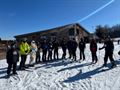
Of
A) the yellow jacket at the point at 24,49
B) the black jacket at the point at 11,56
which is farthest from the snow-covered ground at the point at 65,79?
the yellow jacket at the point at 24,49

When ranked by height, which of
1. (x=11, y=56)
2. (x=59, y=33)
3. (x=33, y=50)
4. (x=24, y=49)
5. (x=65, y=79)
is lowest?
(x=65, y=79)

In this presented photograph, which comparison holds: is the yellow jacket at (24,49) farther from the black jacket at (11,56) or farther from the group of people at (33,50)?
the black jacket at (11,56)

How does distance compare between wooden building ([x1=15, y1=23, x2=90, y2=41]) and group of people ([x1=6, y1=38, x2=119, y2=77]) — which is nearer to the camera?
group of people ([x1=6, y1=38, x2=119, y2=77])

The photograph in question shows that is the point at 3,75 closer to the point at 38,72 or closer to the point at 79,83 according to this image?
the point at 38,72

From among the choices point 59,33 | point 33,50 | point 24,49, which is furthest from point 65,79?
point 59,33

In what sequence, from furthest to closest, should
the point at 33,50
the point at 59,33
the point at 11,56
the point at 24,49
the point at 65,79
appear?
the point at 59,33 < the point at 33,50 < the point at 24,49 < the point at 11,56 < the point at 65,79

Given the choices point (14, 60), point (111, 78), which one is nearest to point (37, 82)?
point (14, 60)

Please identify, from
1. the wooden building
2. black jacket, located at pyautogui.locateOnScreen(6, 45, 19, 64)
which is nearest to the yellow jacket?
black jacket, located at pyautogui.locateOnScreen(6, 45, 19, 64)

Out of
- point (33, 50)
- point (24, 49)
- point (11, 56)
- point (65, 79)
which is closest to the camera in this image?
point (65, 79)

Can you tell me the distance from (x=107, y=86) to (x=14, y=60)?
187 inches

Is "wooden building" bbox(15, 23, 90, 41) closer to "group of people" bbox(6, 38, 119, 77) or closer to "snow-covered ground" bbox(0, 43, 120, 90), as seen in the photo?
"group of people" bbox(6, 38, 119, 77)

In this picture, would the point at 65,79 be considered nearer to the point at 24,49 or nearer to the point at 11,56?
the point at 11,56

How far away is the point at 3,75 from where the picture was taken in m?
10.2

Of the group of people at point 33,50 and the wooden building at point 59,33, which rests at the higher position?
the wooden building at point 59,33
